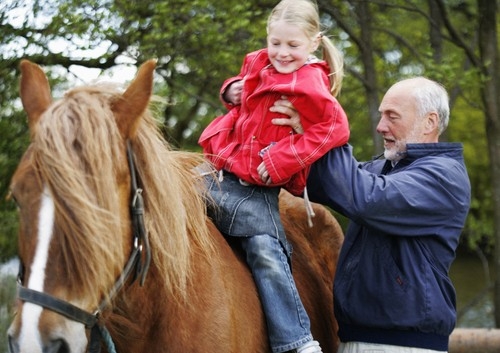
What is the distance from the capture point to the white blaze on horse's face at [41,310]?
8.10 feet

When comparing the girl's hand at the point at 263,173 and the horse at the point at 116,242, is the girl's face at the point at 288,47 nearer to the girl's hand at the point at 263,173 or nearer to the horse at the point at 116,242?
the girl's hand at the point at 263,173

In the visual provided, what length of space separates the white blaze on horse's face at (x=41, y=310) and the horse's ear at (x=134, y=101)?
0.39m

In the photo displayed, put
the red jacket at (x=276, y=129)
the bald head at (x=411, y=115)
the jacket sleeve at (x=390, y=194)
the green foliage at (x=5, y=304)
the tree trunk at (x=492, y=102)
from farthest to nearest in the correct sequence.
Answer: the tree trunk at (x=492, y=102) → the green foliage at (x=5, y=304) → the bald head at (x=411, y=115) → the jacket sleeve at (x=390, y=194) → the red jacket at (x=276, y=129)

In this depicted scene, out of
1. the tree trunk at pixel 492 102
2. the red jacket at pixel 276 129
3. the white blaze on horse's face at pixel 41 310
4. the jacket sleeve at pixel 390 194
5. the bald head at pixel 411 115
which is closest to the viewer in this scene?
the white blaze on horse's face at pixel 41 310

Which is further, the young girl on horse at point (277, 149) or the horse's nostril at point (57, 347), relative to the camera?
the young girl on horse at point (277, 149)

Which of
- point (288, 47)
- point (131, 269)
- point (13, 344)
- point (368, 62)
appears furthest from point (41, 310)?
point (368, 62)

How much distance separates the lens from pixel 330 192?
3516 mm

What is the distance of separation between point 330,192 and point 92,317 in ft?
4.24

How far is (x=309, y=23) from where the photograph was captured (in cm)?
352

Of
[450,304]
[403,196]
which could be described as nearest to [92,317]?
[403,196]

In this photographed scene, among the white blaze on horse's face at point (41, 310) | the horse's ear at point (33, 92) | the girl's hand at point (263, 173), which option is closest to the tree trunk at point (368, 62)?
the girl's hand at point (263, 173)

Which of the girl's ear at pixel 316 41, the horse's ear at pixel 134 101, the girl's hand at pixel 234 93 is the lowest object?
the girl's hand at pixel 234 93

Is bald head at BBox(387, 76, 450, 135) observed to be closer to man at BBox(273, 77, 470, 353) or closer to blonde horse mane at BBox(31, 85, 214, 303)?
man at BBox(273, 77, 470, 353)

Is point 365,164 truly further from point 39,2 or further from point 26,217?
point 39,2
